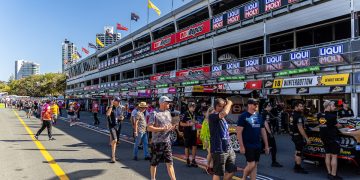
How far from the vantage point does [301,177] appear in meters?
7.58

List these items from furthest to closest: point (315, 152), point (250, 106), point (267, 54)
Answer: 1. point (267, 54)
2. point (315, 152)
3. point (250, 106)

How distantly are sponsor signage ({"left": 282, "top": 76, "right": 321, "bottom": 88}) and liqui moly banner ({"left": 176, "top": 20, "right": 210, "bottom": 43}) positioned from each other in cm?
1070

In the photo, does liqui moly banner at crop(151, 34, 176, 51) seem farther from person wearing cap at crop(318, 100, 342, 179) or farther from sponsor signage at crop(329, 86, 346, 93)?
person wearing cap at crop(318, 100, 342, 179)

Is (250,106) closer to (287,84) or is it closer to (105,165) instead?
(105,165)

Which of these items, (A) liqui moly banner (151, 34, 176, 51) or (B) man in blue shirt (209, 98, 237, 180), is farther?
(A) liqui moly banner (151, 34, 176, 51)

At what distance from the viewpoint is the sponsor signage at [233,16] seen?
2531 centimetres

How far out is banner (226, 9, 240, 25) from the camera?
83.1ft

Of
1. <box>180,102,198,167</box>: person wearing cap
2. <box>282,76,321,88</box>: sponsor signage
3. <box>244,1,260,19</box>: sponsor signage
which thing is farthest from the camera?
<box>244,1,260,19</box>: sponsor signage

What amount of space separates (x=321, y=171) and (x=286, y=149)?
396 cm

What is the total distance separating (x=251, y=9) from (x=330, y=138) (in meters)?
17.7

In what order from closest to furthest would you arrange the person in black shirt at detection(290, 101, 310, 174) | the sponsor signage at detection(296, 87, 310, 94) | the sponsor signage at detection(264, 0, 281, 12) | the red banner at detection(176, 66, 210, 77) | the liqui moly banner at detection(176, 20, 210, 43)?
the person in black shirt at detection(290, 101, 310, 174), the sponsor signage at detection(296, 87, 310, 94), the sponsor signage at detection(264, 0, 281, 12), the red banner at detection(176, 66, 210, 77), the liqui moly banner at detection(176, 20, 210, 43)

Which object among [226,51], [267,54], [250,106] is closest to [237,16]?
[267,54]

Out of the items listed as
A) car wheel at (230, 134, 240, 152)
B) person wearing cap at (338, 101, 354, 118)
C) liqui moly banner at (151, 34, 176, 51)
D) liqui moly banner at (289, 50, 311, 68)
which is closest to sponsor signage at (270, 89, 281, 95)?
liqui moly banner at (289, 50, 311, 68)

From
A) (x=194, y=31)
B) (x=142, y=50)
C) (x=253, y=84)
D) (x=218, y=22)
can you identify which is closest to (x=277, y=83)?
(x=253, y=84)
